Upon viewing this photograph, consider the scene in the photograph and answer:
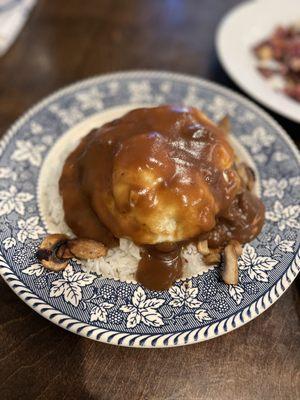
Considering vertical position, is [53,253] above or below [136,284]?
above

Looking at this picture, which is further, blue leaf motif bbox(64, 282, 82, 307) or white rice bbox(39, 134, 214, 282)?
white rice bbox(39, 134, 214, 282)

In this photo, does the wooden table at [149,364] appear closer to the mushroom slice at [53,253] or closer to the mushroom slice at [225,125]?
the mushroom slice at [53,253]

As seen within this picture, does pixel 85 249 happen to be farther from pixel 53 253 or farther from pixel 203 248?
pixel 203 248

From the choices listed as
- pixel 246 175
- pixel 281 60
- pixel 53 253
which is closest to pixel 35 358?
pixel 53 253

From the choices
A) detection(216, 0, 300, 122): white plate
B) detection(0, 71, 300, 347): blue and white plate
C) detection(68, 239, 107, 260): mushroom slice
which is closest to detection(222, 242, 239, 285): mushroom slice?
detection(0, 71, 300, 347): blue and white plate

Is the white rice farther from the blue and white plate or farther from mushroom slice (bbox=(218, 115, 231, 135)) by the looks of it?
mushroom slice (bbox=(218, 115, 231, 135))
